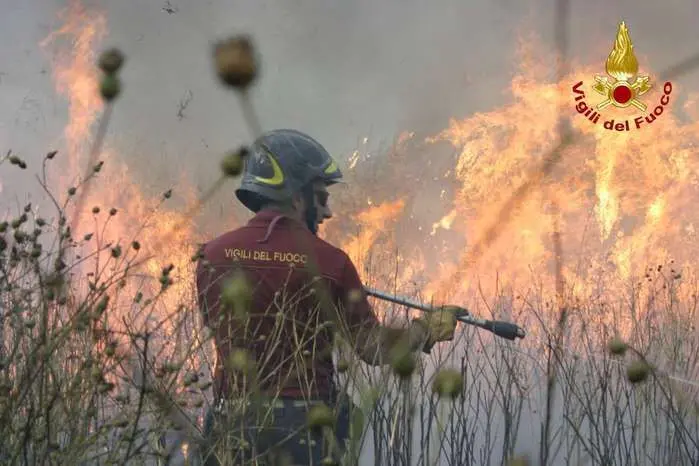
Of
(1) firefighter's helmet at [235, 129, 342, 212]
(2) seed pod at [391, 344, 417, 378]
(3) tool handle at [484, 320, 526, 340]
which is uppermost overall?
(1) firefighter's helmet at [235, 129, 342, 212]

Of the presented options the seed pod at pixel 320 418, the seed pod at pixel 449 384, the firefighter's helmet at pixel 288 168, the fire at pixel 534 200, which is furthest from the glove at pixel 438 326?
the fire at pixel 534 200

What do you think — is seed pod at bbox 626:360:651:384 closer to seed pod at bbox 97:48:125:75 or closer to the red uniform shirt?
seed pod at bbox 97:48:125:75

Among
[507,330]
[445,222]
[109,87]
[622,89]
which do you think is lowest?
[109,87]

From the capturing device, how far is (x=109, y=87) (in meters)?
1.22

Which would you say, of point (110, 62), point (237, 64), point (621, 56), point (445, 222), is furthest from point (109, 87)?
point (445, 222)

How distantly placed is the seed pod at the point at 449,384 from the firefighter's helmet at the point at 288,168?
2.63 metres

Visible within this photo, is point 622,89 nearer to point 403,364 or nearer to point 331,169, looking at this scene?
point 331,169

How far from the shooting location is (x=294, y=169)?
3793 millimetres

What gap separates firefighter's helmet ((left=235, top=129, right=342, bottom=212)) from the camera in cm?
373

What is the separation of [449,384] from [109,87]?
0.61 m

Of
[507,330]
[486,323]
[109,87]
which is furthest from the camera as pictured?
[486,323]

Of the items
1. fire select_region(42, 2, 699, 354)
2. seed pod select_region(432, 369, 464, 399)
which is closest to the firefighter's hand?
seed pod select_region(432, 369, 464, 399)

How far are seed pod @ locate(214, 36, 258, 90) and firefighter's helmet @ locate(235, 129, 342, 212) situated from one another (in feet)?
9.33

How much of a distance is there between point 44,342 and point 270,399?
1620 mm
